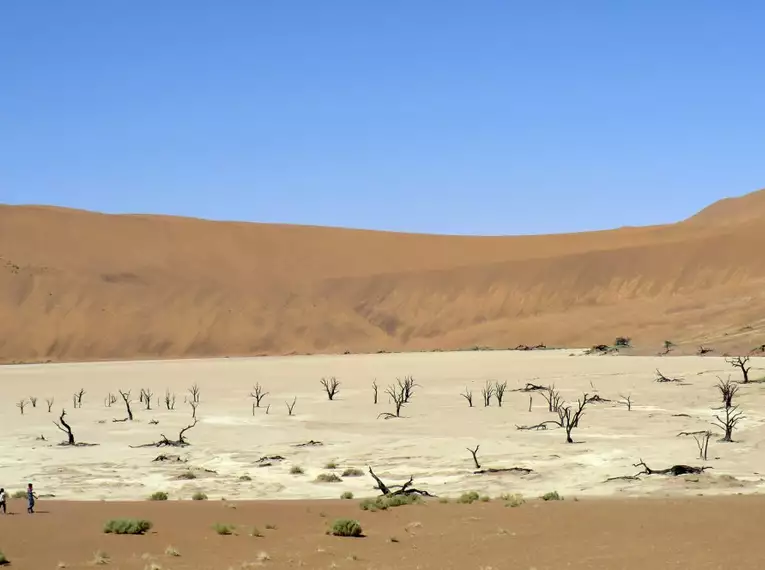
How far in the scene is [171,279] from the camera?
312 feet

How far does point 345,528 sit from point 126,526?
3.03 m

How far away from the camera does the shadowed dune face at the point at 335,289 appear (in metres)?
76.1

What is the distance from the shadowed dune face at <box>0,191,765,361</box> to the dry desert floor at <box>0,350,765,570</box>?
2904cm

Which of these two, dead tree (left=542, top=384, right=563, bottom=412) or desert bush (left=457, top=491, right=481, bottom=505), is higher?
dead tree (left=542, top=384, right=563, bottom=412)

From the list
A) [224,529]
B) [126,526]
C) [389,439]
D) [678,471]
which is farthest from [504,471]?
[126,526]

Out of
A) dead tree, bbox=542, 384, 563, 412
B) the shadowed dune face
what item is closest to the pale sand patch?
dead tree, bbox=542, 384, 563, 412

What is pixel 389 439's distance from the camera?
24641mm

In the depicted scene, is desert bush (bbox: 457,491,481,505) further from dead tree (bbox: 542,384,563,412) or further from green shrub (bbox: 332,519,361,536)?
dead tree (bbox: 542,384,563,412)

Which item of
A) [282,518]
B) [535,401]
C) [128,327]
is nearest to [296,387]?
[535,401]

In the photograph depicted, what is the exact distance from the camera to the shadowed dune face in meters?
76.1

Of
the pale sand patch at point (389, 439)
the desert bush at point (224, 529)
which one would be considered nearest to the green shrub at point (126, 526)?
the desert bush at point (224, 529)

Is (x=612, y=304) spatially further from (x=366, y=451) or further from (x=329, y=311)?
(x=366, y=451)

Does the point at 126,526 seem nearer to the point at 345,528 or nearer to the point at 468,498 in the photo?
the point at 345,528

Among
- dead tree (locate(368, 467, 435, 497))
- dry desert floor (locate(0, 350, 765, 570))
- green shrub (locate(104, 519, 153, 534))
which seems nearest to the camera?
dry desert floor (locate(0, 350, 765, 570))
